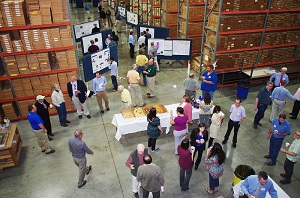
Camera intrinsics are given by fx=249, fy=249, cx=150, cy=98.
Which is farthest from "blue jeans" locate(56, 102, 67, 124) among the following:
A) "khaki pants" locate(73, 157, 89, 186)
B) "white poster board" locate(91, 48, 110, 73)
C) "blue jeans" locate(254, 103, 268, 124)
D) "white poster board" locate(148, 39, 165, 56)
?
"blue jeans" locate(254, 103, 268, 124)

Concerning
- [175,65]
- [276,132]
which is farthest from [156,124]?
[175,65]

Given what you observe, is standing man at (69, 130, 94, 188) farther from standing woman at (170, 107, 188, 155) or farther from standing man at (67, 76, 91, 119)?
standing man at (67, 76, 91, 119)

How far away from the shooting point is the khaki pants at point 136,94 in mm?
9861

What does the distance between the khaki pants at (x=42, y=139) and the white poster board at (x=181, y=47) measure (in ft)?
28.4

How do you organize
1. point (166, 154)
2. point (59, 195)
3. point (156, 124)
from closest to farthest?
1. point (59, 195)
2. point (156, 124)
3. point (166, 154)

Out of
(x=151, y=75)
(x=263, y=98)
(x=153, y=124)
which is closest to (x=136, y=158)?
(x=153, y=124)

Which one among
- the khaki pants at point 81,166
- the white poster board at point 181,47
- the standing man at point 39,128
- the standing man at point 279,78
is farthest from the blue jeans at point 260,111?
the standing man at point 39,128

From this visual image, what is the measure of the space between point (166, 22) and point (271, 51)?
6.44 meters

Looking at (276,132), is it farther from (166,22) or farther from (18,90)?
(166,22)

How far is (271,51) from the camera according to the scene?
12.5 meters

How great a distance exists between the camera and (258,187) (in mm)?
4812

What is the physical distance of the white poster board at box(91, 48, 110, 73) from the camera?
11156 millimetres

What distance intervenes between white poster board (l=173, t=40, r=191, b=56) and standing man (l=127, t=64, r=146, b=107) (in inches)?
185

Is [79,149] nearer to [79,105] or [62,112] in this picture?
[62,112]
